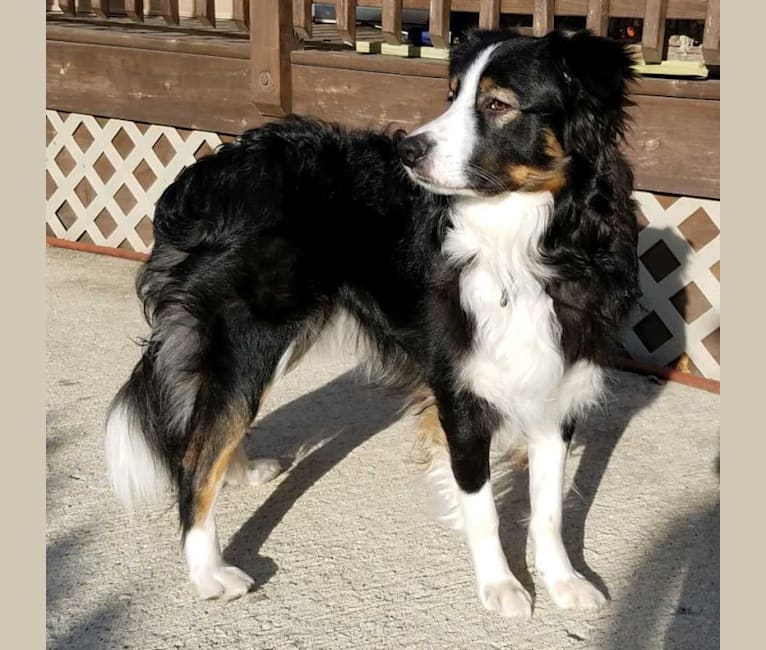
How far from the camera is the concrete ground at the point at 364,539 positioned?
3219 mm

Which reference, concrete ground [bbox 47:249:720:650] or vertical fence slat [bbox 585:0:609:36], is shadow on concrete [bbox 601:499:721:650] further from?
vertical fence slat [bbox 585:0:609:36]

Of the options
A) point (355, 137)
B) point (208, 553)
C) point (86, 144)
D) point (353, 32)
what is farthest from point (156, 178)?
point (208, 553)

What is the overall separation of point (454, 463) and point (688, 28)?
525cm

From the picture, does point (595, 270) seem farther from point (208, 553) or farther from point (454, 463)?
point (208, 553)

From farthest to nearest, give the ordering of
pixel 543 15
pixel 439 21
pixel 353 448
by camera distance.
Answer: pixel 439 21 → pixel 543 15 → pixel 353 448

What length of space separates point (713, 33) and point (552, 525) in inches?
98.0

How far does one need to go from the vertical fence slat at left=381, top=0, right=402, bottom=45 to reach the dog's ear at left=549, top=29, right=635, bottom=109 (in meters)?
2.52

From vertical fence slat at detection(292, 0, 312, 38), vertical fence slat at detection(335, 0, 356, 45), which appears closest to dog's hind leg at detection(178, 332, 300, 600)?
vertical fence slat at detection(335, 0, 356, 45)

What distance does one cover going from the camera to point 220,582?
3.37m

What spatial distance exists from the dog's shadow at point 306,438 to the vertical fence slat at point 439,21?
1.85 m

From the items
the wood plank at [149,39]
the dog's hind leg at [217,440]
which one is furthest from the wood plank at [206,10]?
the dog's hind leg at [217,440]

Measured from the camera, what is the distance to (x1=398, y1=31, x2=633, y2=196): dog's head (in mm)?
3074

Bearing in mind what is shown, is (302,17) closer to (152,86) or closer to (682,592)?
(152,86)

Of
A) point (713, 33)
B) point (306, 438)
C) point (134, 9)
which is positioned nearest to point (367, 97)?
point (713, 33)
